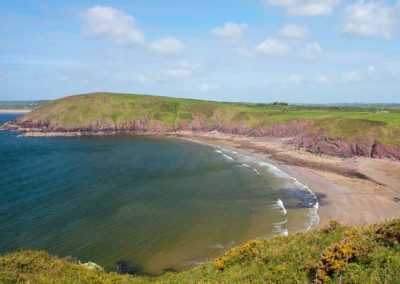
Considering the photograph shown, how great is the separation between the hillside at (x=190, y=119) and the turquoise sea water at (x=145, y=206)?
29.4 meters

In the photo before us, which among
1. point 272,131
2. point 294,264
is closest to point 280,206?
point 294,264

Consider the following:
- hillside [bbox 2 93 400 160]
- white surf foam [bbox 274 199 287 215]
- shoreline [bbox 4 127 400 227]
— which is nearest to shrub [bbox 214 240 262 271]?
shoreline [bbox 4 127 400 227]

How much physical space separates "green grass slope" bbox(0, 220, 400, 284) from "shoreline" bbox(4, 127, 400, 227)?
1143 cm

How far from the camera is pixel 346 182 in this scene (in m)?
68.8

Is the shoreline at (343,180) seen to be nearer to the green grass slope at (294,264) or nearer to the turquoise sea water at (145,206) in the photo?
→ the turquoise sea water at (145,206)

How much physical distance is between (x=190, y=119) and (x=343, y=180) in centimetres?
9801

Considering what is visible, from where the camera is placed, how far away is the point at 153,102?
179 metres

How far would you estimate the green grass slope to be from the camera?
47.8 feet

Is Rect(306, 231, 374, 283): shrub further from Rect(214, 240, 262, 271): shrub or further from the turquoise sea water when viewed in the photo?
the turquoise sea water

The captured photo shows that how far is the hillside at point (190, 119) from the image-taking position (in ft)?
347

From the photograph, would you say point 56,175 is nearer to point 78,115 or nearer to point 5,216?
point 5,216

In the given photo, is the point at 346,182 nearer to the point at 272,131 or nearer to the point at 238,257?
the point at 238,257

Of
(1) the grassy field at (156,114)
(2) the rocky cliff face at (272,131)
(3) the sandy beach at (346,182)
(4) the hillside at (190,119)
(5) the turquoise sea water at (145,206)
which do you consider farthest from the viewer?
(1) the grassy field at (156,114)

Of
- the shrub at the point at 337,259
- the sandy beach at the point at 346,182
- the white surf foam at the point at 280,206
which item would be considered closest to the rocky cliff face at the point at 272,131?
the sandy beach at the point at 346,182
